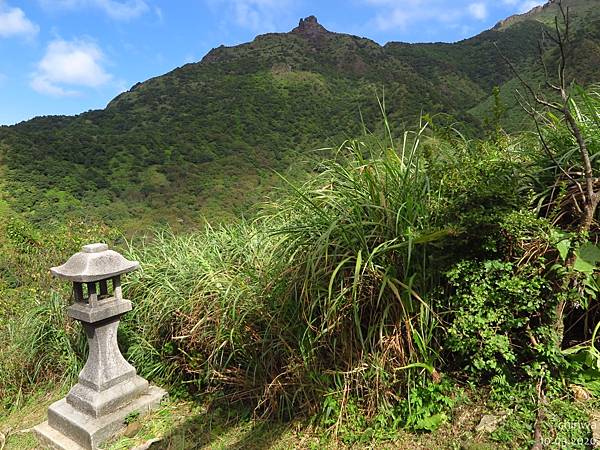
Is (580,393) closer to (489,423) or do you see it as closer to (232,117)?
(489,423)

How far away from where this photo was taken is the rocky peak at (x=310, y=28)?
50438mm

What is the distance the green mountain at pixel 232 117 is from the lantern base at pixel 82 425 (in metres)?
2.02

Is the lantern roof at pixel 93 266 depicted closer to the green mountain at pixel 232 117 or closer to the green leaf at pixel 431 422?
the green mountain at pixel 232 117

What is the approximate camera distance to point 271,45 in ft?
156

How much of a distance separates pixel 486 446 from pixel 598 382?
0.58 metres

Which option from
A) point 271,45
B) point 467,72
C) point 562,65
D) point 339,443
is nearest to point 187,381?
point 339,443

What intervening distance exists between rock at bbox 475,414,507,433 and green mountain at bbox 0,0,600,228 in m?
1.84

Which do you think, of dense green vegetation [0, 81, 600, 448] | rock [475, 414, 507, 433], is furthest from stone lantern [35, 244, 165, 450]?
rock [475, 414, 507, 433]

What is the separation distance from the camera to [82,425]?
2633mm

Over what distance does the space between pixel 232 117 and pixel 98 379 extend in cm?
3009

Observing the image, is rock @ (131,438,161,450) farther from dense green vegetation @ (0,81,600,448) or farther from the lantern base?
dense green vegetation @ (0,81,600,448)

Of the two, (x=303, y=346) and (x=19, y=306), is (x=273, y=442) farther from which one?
(x=19, y=306)

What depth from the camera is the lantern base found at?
8.54 ft

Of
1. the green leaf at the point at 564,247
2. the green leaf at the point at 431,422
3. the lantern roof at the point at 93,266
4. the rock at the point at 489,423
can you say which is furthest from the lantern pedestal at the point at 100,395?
the green leaf at the point at 564,247
